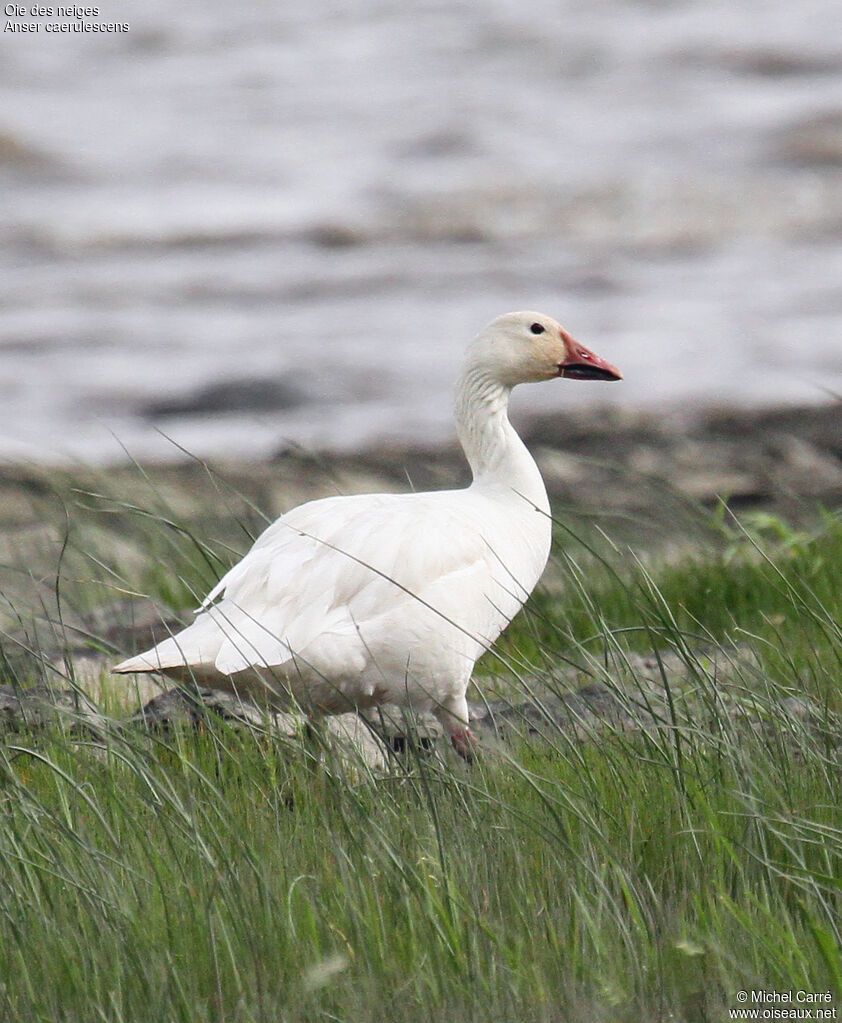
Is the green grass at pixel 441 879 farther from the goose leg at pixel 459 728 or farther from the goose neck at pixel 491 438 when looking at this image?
the goose neck at pixel 491 438

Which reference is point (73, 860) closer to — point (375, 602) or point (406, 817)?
point (406, 817)

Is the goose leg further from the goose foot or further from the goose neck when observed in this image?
the goose neck

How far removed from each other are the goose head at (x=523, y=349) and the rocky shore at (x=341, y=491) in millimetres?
347

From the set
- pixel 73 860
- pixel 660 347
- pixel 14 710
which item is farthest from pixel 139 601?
pixel 660 347

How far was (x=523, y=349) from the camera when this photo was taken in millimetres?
5426

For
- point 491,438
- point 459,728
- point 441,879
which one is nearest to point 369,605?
point 459,728

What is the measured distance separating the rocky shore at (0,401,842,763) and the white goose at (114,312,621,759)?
19 centimetres

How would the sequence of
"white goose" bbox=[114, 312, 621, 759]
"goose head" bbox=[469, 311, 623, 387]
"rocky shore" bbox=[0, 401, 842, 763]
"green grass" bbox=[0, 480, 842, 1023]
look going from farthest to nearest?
"rocky shore" bbox=[0, 401, 842, 763] → "goose head" bbox=[469, 311, 623, 387] → "white goose" bbox=[114, 312, 621, 759] → "green grass" bbox=[0, 480, 842, 1023]

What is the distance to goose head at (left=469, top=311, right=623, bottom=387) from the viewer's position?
5.41m

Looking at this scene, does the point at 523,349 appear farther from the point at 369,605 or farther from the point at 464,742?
the point at 464,742

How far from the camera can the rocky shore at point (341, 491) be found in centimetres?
566

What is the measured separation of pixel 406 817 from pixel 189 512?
6.95 m

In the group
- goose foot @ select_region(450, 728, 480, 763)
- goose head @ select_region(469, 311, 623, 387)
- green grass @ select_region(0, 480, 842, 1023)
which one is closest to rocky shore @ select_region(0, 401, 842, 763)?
goose foot @ select_region(450, 728, 480, 763)

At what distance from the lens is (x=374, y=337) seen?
22234 millimetres
